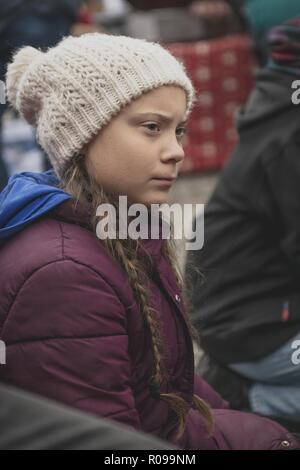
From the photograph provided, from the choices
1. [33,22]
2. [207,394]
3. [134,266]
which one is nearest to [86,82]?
[134,266]

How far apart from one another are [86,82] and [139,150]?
0.63 ft

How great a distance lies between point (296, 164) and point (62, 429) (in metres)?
1.56

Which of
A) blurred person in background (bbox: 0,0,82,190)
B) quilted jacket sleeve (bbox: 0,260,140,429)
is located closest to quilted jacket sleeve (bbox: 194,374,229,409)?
quilted jacket sleeve (bbox: 0,260,140,429)

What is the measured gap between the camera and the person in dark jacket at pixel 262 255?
2.79m

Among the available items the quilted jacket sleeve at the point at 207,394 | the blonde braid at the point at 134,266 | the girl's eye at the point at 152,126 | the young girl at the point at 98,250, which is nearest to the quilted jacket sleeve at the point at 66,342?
the young girl at the point at 98,250

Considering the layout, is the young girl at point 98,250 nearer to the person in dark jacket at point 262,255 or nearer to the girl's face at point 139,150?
the girl's face at point 139,150

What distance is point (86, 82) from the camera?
2.06 meters

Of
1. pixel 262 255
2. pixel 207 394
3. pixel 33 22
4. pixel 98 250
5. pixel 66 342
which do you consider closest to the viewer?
pixel 66 342

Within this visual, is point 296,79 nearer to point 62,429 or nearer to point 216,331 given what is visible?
point 216,331

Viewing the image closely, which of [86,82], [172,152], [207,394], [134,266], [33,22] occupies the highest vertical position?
[33,22]

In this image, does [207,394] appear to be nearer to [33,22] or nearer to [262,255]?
[262,255]

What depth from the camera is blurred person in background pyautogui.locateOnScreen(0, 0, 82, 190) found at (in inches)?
172

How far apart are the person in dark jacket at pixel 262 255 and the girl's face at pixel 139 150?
740 mm

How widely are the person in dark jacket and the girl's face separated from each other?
0.74m
